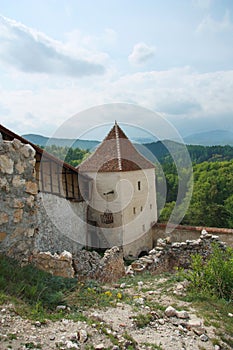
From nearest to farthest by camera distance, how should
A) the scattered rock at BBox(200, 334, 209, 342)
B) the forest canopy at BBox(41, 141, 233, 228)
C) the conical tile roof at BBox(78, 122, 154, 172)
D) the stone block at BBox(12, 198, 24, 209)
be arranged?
the scattered rock at BBox(200, 334, 209, 342), the stone block at BBox(12, 198, 24, 209), the conical tile roof at BBox(78, 122, 154, 172), the forest canopy at BBox(41, 141, 233, 228)

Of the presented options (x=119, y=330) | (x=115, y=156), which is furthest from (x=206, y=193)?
(x=119, y=330)

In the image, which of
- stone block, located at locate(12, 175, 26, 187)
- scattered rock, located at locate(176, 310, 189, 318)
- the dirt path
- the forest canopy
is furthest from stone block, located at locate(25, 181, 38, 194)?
the forest canopy

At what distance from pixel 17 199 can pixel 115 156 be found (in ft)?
42.3

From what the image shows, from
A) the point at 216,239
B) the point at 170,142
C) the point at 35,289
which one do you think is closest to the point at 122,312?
the point at 35,289

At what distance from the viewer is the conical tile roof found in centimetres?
1753

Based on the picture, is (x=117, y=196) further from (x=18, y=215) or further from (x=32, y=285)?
(x=32, y=285)

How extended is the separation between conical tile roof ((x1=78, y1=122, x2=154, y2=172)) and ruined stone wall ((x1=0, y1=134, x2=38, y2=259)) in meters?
12.0

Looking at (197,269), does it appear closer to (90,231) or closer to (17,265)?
(17,265)

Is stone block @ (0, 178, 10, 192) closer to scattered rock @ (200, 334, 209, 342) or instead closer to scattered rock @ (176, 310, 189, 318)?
scattered rock @ (176, 310, 189, 318)

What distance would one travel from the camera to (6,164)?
4840 millimetres

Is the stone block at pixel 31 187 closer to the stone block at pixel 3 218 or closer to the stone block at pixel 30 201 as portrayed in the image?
the stone block at pixel 30 201

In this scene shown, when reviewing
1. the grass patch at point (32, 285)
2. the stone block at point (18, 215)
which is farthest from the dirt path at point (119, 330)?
the stone block at point (18, 215)

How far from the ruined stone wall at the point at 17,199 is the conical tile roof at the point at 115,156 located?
12045 millimetres

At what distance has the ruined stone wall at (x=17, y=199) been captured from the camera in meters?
4.80
